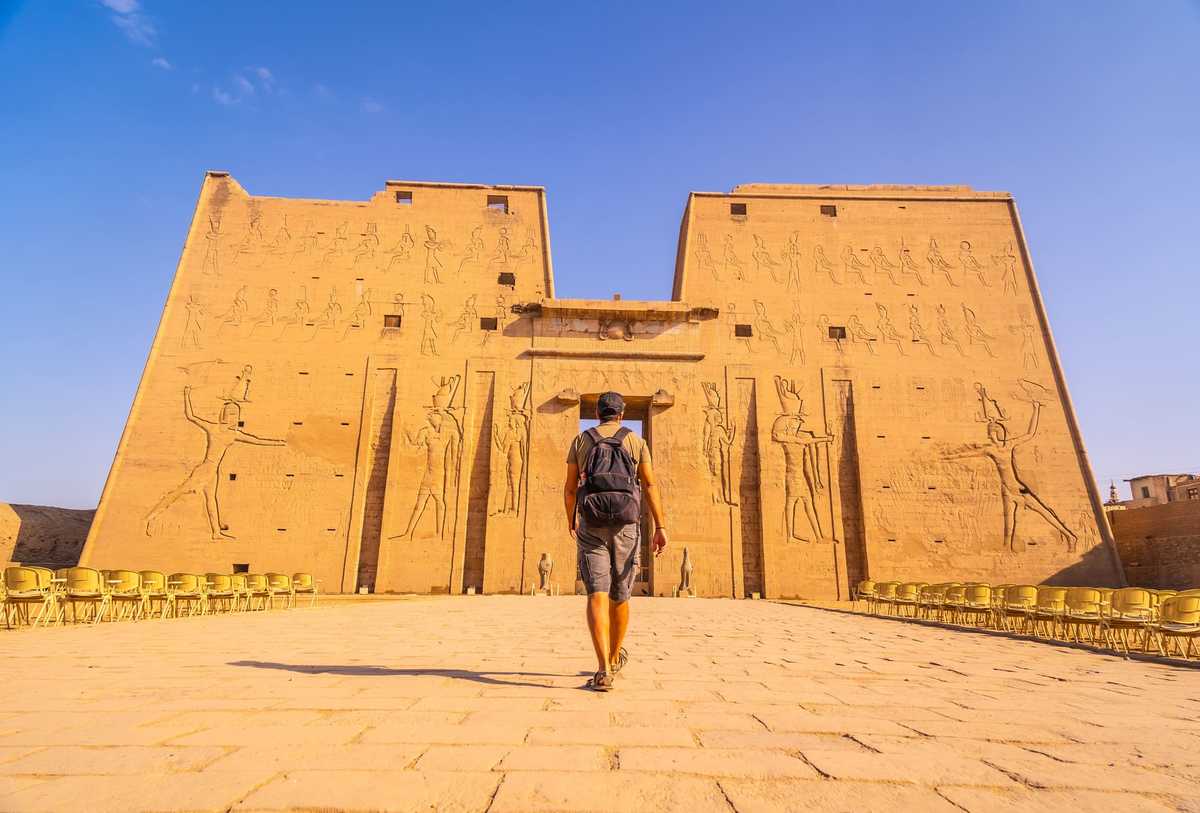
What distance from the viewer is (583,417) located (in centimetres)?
2077

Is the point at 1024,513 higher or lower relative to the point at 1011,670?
higher

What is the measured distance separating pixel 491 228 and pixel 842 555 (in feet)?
48.2

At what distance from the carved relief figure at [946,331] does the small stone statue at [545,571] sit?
46.0ft

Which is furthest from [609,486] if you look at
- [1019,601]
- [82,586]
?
[1019,601]

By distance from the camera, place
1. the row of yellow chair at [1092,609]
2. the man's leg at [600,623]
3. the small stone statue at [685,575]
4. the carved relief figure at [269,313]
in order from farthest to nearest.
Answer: the carved relief figure at [269,313], the small stone statue at [685,575], the row of yellow chair at [1092,609], the man's leg at [600,623]

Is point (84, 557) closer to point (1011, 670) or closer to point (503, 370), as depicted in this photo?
point (503, 370)

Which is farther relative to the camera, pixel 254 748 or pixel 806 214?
pixel 806 214

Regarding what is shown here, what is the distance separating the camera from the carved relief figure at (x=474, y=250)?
20.5m

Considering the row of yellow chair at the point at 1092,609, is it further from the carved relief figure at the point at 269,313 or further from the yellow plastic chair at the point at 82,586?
the carved relief figure at the point at 269,313

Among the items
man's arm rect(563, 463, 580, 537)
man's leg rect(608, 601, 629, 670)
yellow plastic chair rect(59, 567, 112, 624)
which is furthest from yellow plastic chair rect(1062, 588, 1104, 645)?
yellow plastic chair rect(59, 567, 112, 624)

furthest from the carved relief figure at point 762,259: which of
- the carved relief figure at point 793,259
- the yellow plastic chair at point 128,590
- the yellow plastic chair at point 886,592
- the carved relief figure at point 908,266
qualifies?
the yellow plastic chair at point 128,590

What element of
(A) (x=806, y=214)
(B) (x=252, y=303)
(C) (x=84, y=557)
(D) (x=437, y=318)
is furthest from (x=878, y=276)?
(C) (x=84, y=557)

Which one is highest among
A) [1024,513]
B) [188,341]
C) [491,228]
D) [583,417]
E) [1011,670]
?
[491,228]

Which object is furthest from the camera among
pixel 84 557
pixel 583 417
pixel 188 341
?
pixel 583 417
